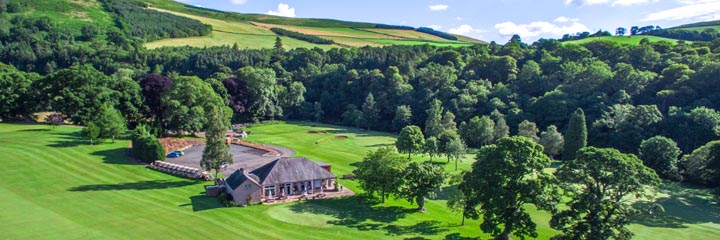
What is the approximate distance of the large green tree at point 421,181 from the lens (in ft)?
142

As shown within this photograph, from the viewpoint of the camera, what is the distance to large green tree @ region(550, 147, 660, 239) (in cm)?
3122

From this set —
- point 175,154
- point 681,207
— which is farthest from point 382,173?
point 175,154

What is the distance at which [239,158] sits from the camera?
6175cm

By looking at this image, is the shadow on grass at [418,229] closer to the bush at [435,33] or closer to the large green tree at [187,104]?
the large green tree at [187,104]

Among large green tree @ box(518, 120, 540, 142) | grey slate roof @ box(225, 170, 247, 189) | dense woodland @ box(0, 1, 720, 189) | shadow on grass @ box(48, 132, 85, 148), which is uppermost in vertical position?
dense woodland @ box(0, 1, 720, 189)

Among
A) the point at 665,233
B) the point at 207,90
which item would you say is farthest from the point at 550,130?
the point at 207,90

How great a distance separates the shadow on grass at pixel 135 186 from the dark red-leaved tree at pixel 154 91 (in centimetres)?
3102

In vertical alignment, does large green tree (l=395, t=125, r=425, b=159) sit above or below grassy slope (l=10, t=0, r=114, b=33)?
below

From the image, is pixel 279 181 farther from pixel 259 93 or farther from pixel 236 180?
pixel 259 93

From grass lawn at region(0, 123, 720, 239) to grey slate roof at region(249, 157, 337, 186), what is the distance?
3437 mm

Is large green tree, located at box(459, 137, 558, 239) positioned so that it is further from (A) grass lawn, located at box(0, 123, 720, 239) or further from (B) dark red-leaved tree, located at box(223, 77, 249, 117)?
(B) dark red-leaved tree, located at box(223, 77, 249, 117)

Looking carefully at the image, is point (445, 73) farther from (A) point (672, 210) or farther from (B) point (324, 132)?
(A) point (672, 210)

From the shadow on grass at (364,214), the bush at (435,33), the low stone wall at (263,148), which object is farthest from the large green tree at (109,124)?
the bush at (435,33)

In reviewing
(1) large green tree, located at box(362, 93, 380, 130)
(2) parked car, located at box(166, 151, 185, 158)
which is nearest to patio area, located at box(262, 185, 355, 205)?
(2) parked car, located at box(166, 151, 185, 158)
